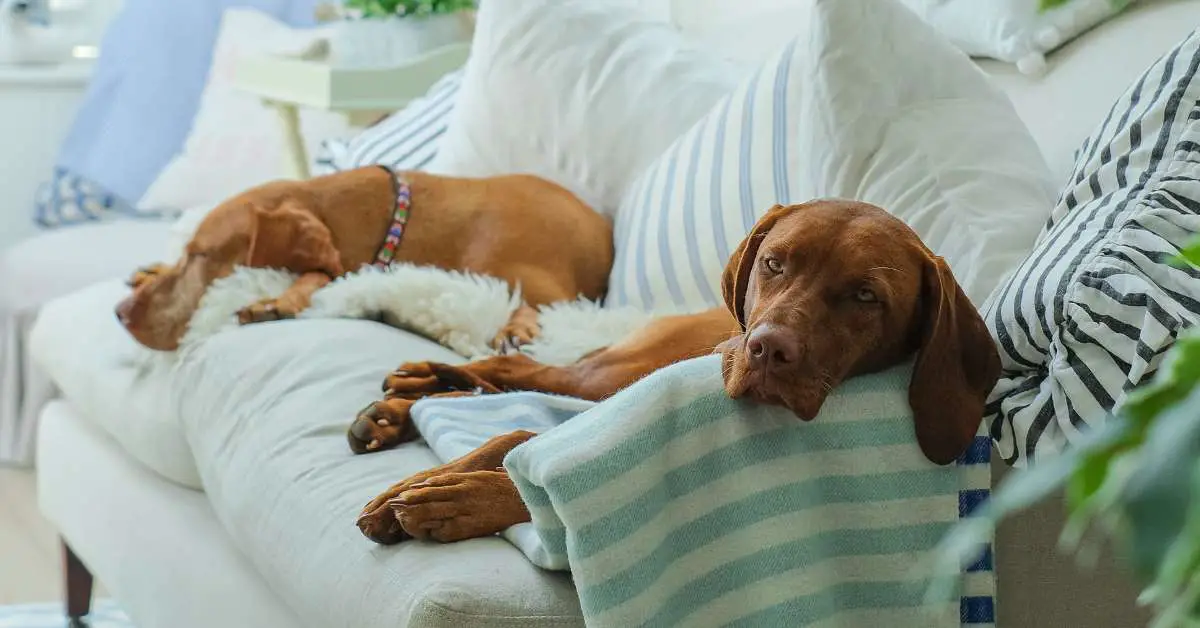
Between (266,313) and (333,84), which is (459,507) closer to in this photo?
(266,313)

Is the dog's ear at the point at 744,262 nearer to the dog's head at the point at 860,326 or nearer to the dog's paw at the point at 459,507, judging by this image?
the dog's head at the point at 860,326

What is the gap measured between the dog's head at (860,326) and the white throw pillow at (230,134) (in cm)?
262

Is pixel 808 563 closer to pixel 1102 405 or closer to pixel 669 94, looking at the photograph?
pixel 1102 405

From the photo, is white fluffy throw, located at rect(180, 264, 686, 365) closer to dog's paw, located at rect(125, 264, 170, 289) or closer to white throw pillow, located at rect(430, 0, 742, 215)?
dog's paw, located at rect(125, 264, 170, 289)

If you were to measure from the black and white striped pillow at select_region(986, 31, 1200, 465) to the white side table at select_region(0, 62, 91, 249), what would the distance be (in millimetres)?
3357

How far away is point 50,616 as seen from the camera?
8.38 ft

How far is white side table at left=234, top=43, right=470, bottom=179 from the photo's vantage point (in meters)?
3.10

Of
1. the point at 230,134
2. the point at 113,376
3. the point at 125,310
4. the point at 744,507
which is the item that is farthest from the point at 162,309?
the point at 230,134

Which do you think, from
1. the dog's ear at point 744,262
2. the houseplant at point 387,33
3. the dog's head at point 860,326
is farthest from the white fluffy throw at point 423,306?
the houseplant at point 387,33

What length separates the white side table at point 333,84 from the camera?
3.10 m

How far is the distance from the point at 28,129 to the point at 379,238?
7.18ft

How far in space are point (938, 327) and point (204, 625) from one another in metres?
1.13

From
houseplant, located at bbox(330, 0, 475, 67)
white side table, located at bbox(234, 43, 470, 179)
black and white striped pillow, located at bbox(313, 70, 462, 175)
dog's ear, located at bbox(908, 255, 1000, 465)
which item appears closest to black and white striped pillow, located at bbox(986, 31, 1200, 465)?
dog's ear, located at bbox(908, 255, 1000, 465)

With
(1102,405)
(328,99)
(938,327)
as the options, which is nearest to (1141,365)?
(1102,405)
